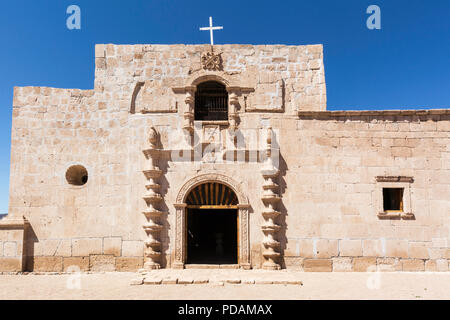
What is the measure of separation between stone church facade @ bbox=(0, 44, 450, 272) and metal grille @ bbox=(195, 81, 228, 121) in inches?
1.3

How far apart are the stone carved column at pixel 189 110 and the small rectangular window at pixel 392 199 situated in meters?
5.81

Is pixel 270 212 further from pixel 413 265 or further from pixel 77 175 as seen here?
pixel 77 175

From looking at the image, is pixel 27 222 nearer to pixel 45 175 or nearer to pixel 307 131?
pixel 45 175

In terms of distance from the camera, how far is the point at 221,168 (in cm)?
913

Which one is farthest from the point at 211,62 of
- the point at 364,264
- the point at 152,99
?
the point at 364,264

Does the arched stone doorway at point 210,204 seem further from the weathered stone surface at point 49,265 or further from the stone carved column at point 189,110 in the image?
the weathered stone surface at point 49,265

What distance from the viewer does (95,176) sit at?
937cm

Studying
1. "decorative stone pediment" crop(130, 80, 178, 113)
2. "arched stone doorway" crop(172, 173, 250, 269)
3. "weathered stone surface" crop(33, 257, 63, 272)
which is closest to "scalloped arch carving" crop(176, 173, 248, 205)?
"arched stone doorway" crop(172, 173, 250, 269)

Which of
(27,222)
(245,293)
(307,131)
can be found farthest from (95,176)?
(307,131)

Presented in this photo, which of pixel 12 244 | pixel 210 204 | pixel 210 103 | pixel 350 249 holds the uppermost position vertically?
pixel 210 103

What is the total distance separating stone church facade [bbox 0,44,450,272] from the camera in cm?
888

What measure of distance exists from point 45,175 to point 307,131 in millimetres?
7639

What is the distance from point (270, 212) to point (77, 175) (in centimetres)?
585

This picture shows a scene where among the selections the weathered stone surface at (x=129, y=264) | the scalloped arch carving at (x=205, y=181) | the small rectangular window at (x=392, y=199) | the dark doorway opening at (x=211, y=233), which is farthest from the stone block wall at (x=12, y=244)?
the small rectangular window at (x=392, y=199)
